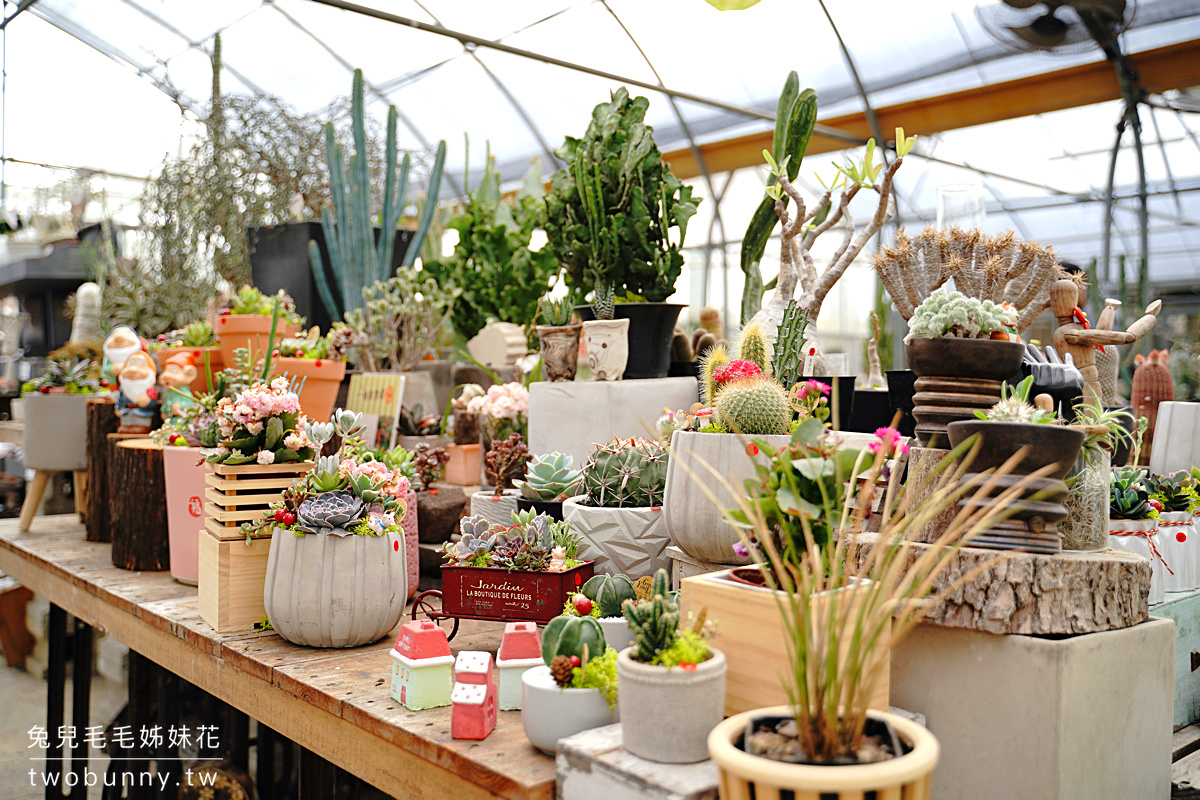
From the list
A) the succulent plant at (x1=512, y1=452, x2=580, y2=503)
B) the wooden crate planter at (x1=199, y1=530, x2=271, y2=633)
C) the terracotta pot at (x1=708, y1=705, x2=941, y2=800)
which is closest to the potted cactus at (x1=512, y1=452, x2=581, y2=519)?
the succulent plant at (x1=512, y1=452, x2=580, y2=503)

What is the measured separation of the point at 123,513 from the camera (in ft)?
9.38

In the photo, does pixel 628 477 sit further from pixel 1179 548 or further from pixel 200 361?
pixel 200 361

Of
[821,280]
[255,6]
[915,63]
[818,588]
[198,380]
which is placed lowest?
[818,588]

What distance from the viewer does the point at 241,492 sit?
2.22 metres

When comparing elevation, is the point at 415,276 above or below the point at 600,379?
above

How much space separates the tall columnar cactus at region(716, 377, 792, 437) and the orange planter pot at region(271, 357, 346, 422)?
6.24 ft

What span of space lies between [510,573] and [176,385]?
5.77ft

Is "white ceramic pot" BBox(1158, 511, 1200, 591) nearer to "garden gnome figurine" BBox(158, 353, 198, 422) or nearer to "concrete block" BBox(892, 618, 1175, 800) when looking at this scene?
"concrete block" BBox(892, 618, 1175, 800)

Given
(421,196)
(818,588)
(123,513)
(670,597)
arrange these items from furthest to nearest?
(421,196) < (123,513) < (670,597) < (818,588)

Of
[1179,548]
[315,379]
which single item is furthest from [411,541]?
[1179,548]

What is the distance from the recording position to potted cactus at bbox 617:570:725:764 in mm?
1213

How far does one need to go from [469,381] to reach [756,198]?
5.58m

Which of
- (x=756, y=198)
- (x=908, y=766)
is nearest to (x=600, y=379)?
(x=908, y=766)

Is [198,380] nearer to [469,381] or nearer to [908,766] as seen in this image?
[469,381]
